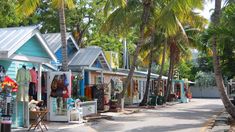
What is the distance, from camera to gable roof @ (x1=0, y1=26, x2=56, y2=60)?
14.3 meters

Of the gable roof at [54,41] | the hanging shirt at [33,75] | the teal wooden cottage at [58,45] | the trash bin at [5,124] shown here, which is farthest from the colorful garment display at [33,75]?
the gable roof at [54,41]

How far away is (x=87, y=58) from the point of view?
957 inches

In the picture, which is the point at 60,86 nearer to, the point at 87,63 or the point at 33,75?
the point at 33,75

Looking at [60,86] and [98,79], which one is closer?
[60,86]

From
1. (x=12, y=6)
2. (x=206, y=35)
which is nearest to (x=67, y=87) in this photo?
(x=206, y=35)

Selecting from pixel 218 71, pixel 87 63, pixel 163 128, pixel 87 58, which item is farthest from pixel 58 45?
pixel 163 128

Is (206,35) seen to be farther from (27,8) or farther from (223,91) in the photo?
(27,8)

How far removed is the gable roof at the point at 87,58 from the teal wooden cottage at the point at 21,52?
263 inches

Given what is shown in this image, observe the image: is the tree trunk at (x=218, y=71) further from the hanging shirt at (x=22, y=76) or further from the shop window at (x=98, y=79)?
the shop window at (x=98, y=79)

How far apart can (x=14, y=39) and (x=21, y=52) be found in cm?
63

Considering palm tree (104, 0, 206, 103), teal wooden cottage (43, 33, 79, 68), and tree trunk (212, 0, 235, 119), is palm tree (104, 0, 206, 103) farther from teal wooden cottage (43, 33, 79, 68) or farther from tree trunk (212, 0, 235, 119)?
tree trunk (212, 0, 235, 119)

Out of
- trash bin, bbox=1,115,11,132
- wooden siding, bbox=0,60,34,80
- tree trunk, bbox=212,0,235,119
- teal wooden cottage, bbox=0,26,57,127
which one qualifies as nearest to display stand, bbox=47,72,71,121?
teal wooden cottage, bbox=0,26,57,127

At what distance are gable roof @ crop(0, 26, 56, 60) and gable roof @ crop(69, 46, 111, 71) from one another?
271 inches

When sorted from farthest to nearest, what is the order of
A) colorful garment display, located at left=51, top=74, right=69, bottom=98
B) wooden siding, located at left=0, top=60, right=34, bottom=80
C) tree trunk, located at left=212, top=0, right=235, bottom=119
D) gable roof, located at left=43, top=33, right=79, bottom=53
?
gable roof, located at left=43, top=33, right=79, bottom=53 → tree trunk, located at left=212, top=0, right=235, bottom=119 → colorful garment display, located at left=51, top=74, right=69, bottom=98 → wooden siding, located at left=0, top=60, right=34, bottom=80
